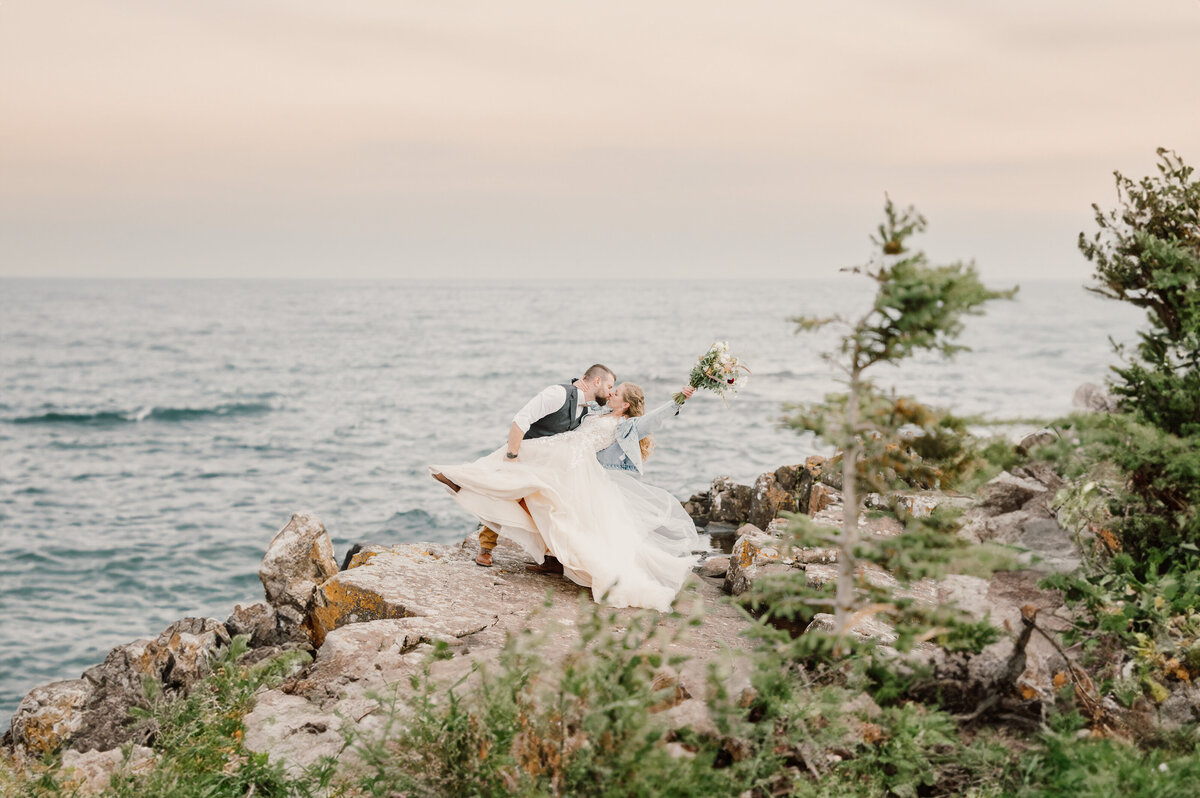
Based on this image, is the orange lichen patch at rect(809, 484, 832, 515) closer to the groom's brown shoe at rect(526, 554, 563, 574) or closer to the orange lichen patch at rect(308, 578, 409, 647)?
the groom's brown shoe at rect(526, 554, 563, 574)

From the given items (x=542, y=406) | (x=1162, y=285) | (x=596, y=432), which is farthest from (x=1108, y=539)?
(x=542, y=406)

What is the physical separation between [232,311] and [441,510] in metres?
104

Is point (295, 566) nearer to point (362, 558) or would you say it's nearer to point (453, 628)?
point (362, 558)

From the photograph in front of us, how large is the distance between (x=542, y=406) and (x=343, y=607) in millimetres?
2639

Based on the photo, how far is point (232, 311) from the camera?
373ft

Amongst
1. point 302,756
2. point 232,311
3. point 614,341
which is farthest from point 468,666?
point 232,311

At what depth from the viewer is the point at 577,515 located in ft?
26.4

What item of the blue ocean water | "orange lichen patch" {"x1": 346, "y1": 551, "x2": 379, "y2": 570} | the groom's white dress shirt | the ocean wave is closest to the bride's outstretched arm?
the groom's white dress shirt

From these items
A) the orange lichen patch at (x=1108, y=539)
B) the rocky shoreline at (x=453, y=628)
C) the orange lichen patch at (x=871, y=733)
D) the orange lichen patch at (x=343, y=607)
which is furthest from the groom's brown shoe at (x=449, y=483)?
the orange lichen patch at (x=1108, y=539)

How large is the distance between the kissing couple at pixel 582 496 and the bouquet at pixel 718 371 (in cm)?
22

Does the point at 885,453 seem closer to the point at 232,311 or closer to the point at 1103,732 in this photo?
the point at 1103,732

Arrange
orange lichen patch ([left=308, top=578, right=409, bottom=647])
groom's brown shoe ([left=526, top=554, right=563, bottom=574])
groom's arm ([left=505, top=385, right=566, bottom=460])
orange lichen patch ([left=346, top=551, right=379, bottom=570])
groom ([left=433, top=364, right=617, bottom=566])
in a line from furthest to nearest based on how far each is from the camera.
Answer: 1. orange lichen patch ([left=346, top=551, right=379, bottom=570])
2. groom's brown shoe ([left=526, top=554, right=563, bottom=574])
3. groom ([left=433, top=364, right=617, bottom=566])
4. groom's arm ([left=505, top=385, right=566, bottom=460])
5. orange lichen patch ([left=308, top=578, right=409, bottom=647])

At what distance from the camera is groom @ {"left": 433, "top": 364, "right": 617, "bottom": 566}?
26.7ft

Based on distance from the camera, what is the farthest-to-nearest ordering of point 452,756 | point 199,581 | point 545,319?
point 545,319 < point 199,581 < point 452,756
